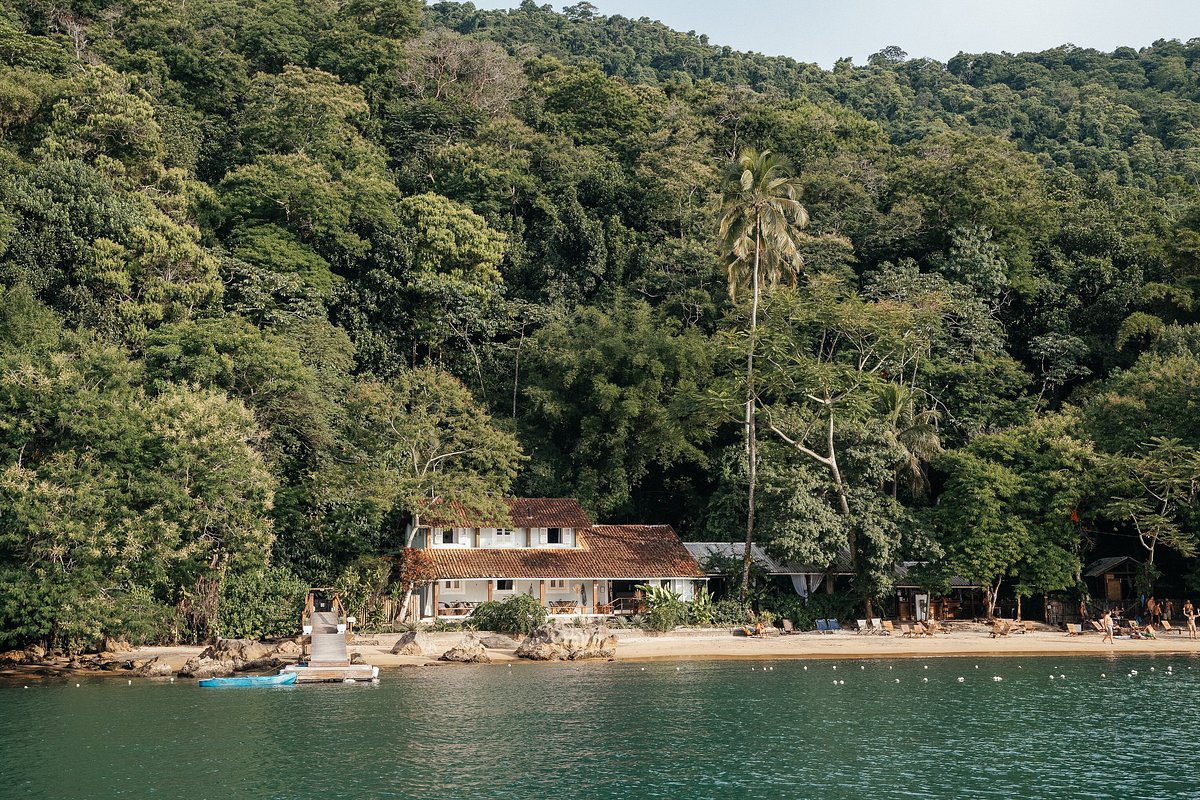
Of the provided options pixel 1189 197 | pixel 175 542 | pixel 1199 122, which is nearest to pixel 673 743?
pixel 175 542

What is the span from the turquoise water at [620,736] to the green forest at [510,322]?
26.0 feet

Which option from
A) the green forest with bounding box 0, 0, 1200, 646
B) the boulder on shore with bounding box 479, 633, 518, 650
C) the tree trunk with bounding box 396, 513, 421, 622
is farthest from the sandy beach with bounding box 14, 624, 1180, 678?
the green forest with bounding box 0, 0, 1200, 646

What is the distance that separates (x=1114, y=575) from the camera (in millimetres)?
49156

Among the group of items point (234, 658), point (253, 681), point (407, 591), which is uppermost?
point (407, 591)

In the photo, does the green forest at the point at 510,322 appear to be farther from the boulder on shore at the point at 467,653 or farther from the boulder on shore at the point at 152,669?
the boulder on shore at the point at 467,653

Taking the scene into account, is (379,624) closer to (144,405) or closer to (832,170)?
(144,405)

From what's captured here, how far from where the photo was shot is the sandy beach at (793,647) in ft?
137

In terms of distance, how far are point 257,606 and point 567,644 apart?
12.2 metres

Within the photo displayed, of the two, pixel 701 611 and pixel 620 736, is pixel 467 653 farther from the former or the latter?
pixel 620 736

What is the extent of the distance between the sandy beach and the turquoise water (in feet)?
12.2

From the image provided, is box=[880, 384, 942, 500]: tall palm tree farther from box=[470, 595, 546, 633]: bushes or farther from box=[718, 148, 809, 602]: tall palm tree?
box=[470, 595, 546, 633]: bushes

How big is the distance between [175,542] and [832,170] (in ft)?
155

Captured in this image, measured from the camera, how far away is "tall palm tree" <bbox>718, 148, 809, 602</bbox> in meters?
48.2

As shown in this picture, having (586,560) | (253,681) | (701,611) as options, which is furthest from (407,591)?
(701,611)
